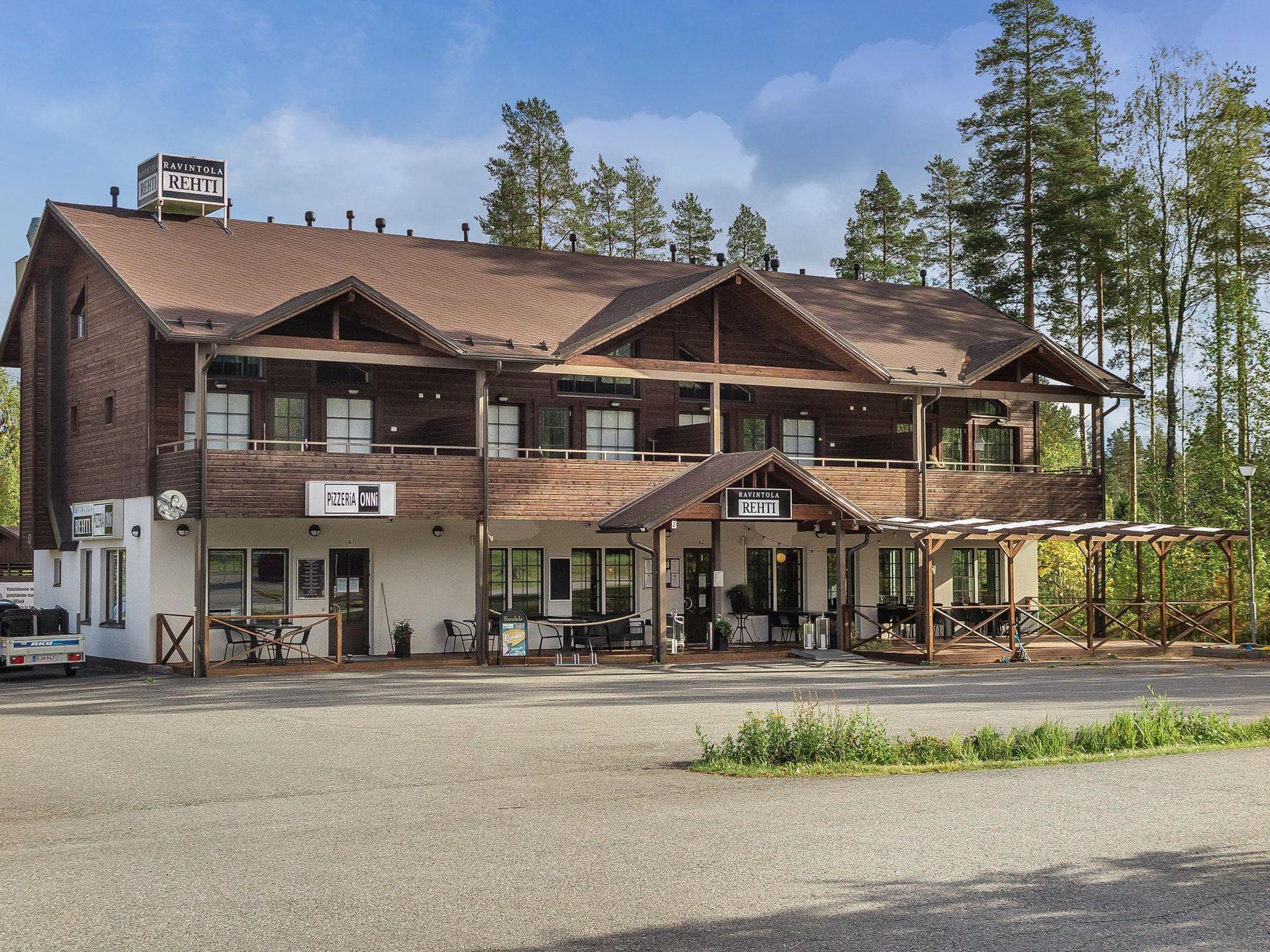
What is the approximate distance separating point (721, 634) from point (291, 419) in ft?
30.6

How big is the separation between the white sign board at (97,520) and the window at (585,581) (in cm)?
881

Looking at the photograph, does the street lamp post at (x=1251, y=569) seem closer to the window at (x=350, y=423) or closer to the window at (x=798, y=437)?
the window at (x=798, y=437)

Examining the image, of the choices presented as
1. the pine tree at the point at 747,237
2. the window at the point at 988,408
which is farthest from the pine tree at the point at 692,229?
the window at the point at 988,408

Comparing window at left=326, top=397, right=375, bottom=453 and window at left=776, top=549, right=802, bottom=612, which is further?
window at left=776, top=549, right=802, bottom=612

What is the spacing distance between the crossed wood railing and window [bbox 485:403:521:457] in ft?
15.9

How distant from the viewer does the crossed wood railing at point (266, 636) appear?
2302 cm

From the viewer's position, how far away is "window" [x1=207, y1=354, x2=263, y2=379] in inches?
993

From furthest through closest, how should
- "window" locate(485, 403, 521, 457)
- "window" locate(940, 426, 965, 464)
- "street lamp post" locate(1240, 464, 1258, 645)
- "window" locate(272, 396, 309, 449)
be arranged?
1. "window" locate(940, 426, 965, 464)
2. "street lamp post" locate(1240, 464, 1258, 645)
3. "window" locate(485, 403, 521, 457)
4. "window" locate(272, 396, 309, 449)

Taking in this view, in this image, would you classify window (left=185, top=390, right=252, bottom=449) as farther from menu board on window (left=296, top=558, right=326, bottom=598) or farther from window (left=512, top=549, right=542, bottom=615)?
window (left=512, top=549, right=542, bottom=615)

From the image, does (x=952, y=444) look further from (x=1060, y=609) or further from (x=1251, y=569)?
(x=1251, y=569)

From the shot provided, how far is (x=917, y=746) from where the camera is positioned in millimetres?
13203

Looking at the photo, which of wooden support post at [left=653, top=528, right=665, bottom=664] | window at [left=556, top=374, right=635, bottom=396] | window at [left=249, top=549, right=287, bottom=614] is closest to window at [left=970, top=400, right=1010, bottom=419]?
window at [left=556, top=374, right=635, bottom=396]

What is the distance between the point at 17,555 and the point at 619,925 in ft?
137

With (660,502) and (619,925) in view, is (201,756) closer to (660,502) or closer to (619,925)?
(619,925)
